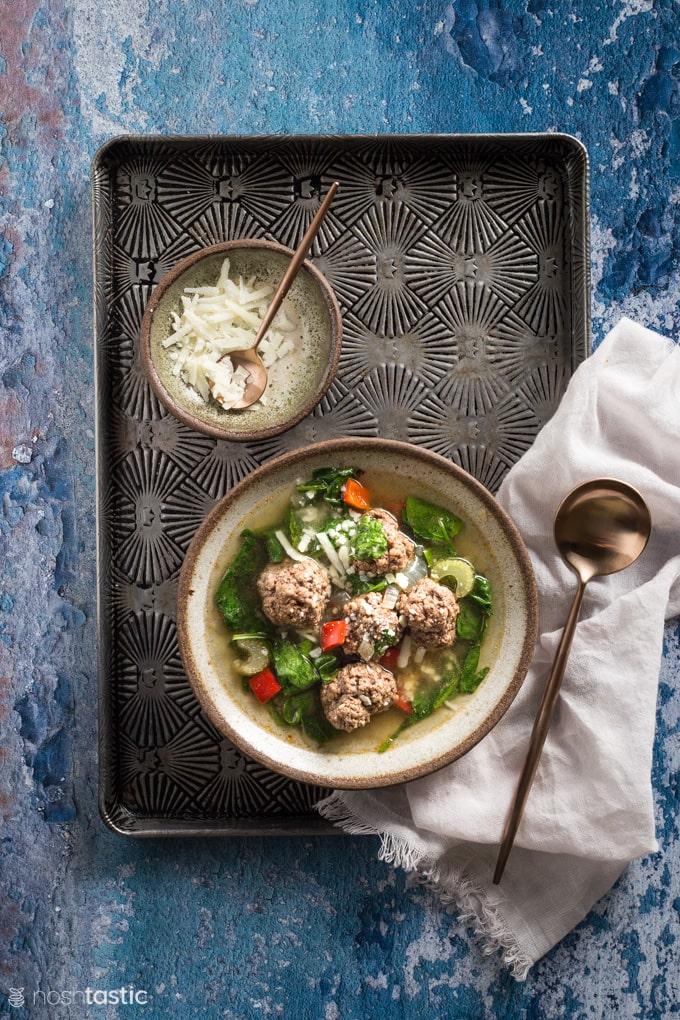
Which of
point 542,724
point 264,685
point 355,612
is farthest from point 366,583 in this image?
point 542,724

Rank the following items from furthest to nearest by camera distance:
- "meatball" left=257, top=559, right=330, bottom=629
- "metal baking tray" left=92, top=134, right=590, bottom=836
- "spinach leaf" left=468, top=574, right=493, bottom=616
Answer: "metal baking tray" left=92, top=134, right=590, bottom=836 → "spinach leaf" left=468, top=574, right=493, bottom=616 → "meatball" left=257, top=559, right=330, bottom=629

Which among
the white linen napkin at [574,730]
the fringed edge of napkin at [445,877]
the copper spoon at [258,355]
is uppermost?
the copper spoon at [258,355]

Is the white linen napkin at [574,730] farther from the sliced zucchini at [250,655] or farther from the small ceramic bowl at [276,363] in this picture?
the small ceramic bowl at [276,363]

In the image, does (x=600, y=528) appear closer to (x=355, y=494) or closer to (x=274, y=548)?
(x=355, y=494)

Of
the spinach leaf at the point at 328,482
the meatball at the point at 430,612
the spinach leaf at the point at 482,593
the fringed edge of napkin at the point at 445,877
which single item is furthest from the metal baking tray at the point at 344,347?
the meatball at the point at 430,612

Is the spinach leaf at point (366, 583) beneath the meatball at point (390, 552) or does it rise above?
beneath

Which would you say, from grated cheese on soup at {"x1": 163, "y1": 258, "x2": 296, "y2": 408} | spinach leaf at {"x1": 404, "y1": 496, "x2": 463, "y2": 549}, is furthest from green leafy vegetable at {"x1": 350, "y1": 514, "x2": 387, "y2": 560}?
grated cheese on soup at {"x1": 163, "y1": 258, "x2": 296, "y2": 408}

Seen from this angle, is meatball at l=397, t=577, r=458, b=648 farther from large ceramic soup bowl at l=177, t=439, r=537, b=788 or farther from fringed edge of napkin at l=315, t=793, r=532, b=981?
fringed edge of napkin at l=315, t=793, r=532, b=981
